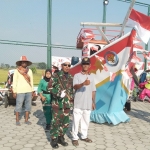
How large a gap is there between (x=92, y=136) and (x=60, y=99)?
1.31 meters

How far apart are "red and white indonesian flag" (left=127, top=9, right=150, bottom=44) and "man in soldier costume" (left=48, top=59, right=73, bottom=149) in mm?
1783

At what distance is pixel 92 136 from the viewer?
14.5ft

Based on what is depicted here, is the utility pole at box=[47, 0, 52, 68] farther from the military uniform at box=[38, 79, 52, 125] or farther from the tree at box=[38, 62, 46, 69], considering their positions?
the military uniform at box=[38, 79, 52, 125]

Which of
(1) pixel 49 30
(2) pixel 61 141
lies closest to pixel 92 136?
(2) pixel 61 141

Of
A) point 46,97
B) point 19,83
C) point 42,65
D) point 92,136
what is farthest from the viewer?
point 42,65

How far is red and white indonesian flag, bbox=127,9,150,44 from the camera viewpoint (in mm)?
4407

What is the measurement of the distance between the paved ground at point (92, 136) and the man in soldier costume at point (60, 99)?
34 cm

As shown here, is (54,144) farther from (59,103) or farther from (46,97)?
(46,97)

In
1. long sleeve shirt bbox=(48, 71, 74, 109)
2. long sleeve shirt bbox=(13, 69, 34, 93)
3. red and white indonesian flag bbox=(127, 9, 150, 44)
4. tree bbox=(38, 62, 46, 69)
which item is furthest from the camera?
tree bbox=(38, 62, 46, 69)

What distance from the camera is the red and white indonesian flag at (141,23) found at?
4407 millimetres

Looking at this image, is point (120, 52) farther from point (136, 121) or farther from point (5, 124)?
point (5, 124)

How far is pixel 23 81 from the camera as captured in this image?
4.99m

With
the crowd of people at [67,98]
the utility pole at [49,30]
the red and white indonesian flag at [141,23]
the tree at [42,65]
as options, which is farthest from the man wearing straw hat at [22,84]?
the utility pole at [49,30]

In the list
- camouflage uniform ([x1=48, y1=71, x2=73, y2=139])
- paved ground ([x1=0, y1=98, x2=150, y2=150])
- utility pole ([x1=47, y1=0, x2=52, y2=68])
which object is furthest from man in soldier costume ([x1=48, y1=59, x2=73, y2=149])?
utility pole ([x1=47, y1=0, x2=52, y2=68])
